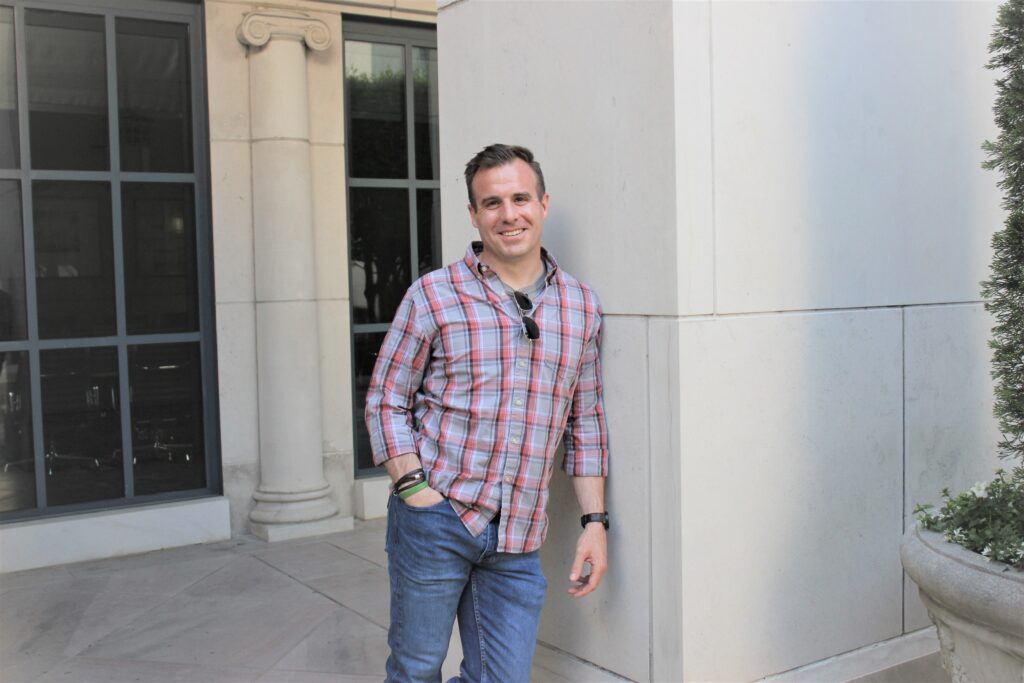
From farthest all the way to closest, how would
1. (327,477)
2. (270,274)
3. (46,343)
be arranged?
1. (327,477)
2. (270,274)
3. (46,343)

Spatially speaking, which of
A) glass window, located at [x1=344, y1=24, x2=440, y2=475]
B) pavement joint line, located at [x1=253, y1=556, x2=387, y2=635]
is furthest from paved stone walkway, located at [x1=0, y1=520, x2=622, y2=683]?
glass window, located at [x1=344, y1=24, x2=440, y2=475]

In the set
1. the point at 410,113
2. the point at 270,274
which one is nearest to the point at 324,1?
the point at 410,113

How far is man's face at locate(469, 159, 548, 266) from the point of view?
2.91 m

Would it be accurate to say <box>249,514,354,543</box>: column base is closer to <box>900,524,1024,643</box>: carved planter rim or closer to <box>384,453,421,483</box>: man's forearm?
<box>384,453,421,483</box>: man's forearm

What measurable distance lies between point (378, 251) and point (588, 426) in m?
4.65

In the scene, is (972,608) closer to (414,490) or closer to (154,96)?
(414,490)

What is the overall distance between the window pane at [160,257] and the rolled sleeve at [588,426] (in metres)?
4.35

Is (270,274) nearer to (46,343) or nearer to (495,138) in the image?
(46,343)

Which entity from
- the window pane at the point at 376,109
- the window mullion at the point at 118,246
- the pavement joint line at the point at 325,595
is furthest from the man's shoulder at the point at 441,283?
the window pane at the point at 376,109

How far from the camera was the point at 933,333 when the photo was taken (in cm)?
369

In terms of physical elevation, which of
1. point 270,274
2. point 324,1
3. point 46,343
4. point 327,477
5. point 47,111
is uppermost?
point 324,1

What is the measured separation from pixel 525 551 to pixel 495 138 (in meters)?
1.52

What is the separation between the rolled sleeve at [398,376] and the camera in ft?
9.43

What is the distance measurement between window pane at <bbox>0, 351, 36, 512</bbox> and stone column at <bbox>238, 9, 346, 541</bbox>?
1406 mm
